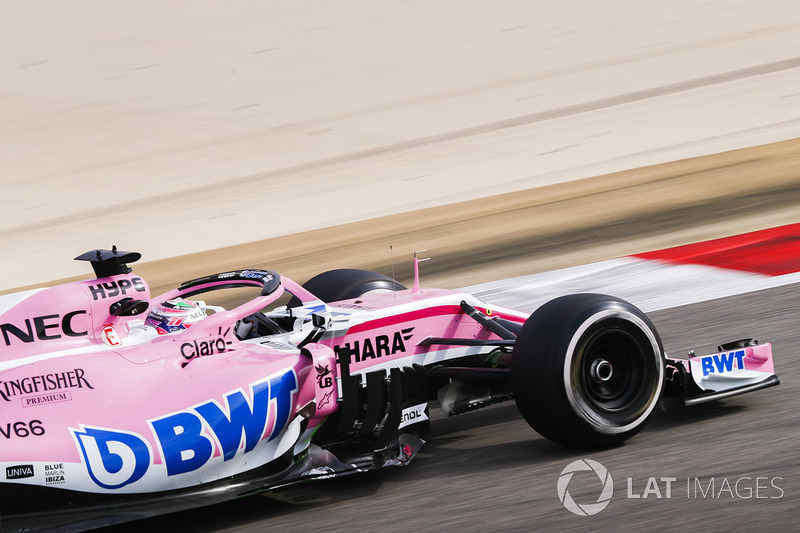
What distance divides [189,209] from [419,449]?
9257mm

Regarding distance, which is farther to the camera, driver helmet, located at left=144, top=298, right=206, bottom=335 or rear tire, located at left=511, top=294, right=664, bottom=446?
driver helmet, located at left=144, top=298, right=206, bottom=335

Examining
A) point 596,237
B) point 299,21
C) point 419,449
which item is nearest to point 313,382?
point 419,449

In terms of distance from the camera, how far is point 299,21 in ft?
82.1

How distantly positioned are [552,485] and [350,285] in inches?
92.4

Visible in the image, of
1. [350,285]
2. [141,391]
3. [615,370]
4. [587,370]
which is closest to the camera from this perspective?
[141,391]

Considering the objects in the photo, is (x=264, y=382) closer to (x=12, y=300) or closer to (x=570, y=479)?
(x=12, y=300)

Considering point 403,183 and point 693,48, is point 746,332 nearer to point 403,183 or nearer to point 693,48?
point 403,183

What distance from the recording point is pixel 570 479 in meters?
5.12

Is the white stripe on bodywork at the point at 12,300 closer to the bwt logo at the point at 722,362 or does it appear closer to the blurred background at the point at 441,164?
the blurred background at the point at 441,164

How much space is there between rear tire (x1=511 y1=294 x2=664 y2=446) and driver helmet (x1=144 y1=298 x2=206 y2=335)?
1846mm

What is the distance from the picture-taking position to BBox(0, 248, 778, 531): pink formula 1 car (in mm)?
4773

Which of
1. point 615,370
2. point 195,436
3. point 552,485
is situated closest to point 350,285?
point 615,370

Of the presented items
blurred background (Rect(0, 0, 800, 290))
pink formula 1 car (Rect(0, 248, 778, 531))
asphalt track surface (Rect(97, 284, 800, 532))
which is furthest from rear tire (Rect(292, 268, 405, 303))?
blurred background (Rect(0, 0, 800, 290))

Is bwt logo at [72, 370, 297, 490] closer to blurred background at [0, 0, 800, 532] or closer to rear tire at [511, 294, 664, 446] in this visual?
blurred background at [0, 0, 800, 532]
